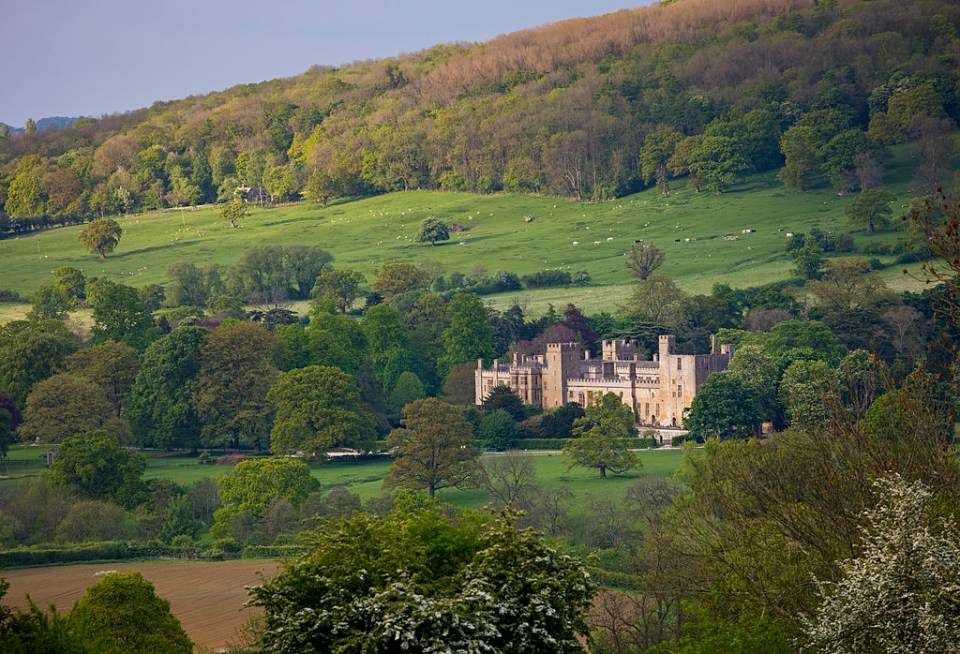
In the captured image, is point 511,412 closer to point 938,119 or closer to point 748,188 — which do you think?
point 748,188

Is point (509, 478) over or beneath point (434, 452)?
beneath

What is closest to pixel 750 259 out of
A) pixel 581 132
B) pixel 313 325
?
pixel 313 325

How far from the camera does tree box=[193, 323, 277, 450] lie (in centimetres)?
7438

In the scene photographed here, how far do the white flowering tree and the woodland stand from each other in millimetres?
47

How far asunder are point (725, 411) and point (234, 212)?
8914cm

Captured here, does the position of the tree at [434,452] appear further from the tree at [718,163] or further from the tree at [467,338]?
the tree at [718,163]

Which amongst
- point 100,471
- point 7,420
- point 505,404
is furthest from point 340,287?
point 100,471

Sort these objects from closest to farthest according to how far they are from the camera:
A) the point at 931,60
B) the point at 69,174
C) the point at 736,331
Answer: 1. the point at 736,331
2. the point at 931,60
3. the point at 69,174

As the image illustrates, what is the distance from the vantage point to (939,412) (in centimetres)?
2958

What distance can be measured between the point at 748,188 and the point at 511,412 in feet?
187

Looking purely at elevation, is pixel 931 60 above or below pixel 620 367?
above

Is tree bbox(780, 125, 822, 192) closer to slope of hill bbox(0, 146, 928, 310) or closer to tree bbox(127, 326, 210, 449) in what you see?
slope of hill bbox(0, 146, 928, 310)

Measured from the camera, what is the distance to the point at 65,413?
7281cm

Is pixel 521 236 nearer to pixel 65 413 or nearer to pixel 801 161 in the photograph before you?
pixel 801 161
